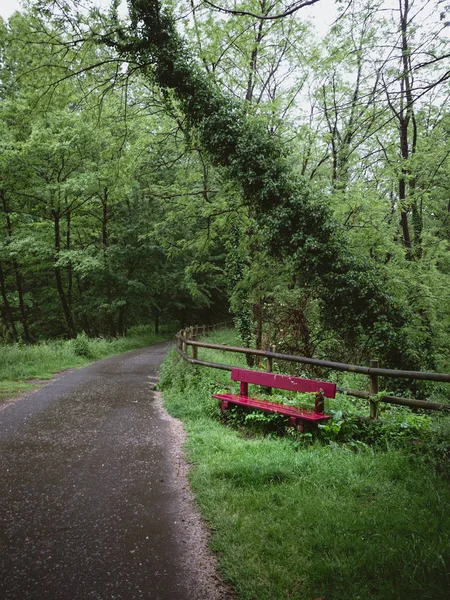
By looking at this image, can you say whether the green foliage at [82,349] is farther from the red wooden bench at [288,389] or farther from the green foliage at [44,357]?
the red wooden bench at [288,389]

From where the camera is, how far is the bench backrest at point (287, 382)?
5296 mm

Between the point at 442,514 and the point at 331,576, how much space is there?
1.20 m

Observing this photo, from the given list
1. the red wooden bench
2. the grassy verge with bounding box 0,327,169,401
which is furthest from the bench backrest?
the grassy verge with bounding box 0,327,169,401

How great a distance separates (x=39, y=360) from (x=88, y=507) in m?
10.3

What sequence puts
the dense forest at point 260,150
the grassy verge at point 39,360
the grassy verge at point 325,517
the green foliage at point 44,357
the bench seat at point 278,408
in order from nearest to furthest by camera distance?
1. the grassy verge at point 325,517
2. the bench seat at point 278,408
3. the dense forest at point 260,150
4. the grassy verge at point 39,360
5. the green foliage at point 44,357

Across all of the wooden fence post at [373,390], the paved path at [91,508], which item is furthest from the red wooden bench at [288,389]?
the paved path at [91,508]

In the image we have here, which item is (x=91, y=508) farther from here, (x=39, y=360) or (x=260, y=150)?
(x=39, y=360)

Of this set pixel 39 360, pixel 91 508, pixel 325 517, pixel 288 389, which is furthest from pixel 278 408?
pixel 39 360

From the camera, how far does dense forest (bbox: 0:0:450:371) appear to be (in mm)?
8266

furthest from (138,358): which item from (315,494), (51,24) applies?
(315,494)

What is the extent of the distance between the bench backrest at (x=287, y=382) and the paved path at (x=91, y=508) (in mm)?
1582

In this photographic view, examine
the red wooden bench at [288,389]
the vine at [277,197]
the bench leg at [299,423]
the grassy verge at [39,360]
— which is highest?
the vine at [277,197]

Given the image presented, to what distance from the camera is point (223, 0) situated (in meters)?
13.4

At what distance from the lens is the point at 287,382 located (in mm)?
5898
